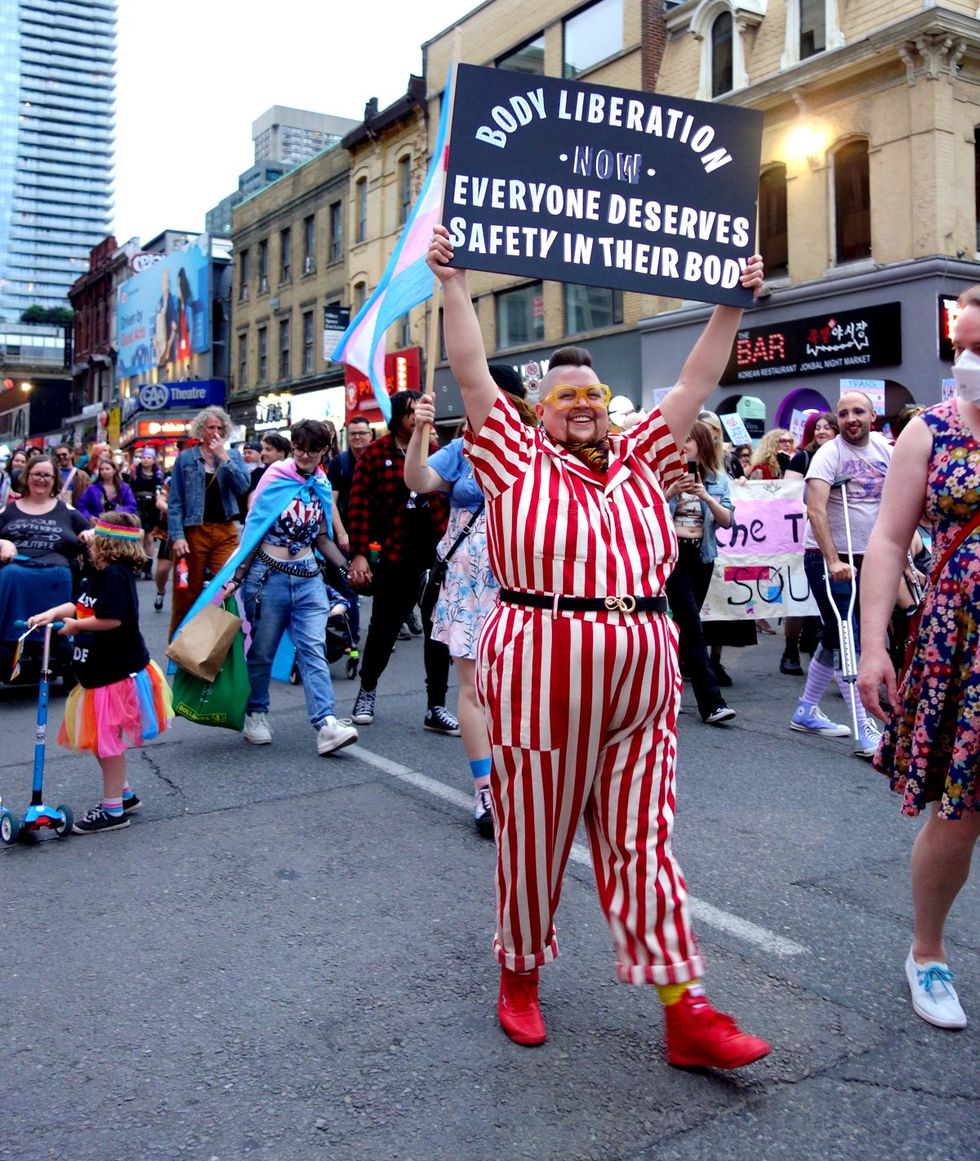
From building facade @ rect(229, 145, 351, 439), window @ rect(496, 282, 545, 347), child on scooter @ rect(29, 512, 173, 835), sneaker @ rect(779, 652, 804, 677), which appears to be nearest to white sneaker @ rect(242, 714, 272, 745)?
child on scooter @ rect(29, 512, 173, 835)

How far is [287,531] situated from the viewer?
6.28 m

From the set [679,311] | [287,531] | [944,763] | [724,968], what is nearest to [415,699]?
[287,531]

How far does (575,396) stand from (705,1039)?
1.63 m

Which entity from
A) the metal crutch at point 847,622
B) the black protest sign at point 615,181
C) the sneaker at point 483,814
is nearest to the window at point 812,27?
the metal crutch at point 847,622

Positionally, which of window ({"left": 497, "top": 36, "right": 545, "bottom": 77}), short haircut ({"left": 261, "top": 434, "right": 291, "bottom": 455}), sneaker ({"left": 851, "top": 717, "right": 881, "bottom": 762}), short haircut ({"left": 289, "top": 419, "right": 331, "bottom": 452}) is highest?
window ({"left": 497, "top": 36, "right": 545, "bottom": 77})

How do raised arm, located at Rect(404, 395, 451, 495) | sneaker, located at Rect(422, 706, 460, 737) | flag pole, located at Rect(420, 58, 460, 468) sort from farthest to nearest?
sneaker, located at Rect(422, 706, 460, 737), raised arm, located at Rect(404, 395, 451, 495), flag pole, located at Rect(420, 58, 460, 468)

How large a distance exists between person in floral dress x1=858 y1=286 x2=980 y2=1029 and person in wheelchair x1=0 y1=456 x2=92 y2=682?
666 cm

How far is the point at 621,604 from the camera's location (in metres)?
2.71

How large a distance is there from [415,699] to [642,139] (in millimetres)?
5079

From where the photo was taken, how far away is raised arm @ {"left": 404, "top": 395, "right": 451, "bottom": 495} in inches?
171

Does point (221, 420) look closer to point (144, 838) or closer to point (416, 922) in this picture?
point (144, 838)

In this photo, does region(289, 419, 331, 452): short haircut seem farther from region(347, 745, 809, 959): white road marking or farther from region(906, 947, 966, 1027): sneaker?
region(906, 947, 966, 1027): sneaker

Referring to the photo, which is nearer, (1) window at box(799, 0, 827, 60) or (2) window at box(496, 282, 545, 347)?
(1) window at box(799, 0, 827, 60)

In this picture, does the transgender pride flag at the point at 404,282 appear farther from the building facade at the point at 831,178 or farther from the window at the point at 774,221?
the window at the point at 774,221
